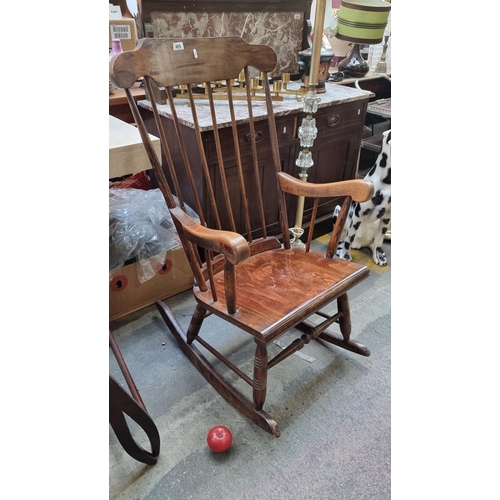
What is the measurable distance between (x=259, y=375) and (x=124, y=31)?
1.56m

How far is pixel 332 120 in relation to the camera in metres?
2.00

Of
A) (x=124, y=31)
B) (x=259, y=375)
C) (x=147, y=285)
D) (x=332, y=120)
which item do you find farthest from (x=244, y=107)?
(x=259, y=375)

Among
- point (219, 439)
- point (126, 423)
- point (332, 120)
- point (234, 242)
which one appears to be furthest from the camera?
point (332, 120)

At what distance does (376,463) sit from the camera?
120 centimetres

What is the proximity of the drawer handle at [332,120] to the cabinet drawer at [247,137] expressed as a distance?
0.79 ft

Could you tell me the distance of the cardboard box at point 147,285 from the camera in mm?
1646

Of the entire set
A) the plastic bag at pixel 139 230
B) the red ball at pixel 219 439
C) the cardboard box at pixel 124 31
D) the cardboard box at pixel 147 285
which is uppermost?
the cardboard box at pixel 124 31

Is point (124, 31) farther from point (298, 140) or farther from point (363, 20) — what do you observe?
point (363, 20)

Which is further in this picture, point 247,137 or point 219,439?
point 247,137

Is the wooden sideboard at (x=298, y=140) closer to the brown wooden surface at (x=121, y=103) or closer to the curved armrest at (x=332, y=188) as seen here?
the brown wooden surface at (x=121, y=103)

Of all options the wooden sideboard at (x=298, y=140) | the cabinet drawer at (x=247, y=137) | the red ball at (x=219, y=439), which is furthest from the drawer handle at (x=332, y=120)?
the red ball at (x=219, y=439)

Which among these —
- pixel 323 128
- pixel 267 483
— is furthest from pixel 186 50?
pixel 267 483

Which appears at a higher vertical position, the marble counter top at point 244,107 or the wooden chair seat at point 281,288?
the marble counter top at point 244,107

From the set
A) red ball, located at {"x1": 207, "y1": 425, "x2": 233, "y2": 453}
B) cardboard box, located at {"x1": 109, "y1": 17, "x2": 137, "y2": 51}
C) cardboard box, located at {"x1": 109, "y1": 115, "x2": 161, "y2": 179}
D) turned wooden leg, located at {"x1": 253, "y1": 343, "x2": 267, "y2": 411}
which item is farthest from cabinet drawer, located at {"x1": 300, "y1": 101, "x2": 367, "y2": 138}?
red ball, located at {"x1": 207, "y1": 425, "x2": 233, "y2": 453}
